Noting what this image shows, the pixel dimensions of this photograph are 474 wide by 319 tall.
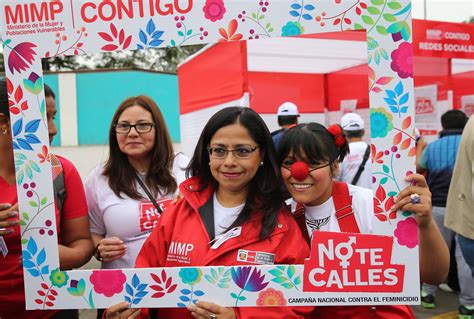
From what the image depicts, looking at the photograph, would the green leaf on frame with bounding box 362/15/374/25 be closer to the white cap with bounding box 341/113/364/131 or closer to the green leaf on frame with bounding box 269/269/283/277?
the green leaf on frame with bounding box 269/269/283/277

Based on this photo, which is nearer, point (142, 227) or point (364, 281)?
point (364, 281)

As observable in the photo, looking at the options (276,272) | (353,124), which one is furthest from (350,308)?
(353,124)

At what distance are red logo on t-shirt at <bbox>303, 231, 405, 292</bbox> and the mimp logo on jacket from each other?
16.3 inches


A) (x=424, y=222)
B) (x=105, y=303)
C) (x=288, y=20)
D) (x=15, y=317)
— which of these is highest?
(x=288, y=20)

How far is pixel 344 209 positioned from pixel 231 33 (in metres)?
0.74

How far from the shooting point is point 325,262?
59.7 inches

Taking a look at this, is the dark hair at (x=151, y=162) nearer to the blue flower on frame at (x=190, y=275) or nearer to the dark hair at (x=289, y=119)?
the blue flower on frame at (x=190, y=275)

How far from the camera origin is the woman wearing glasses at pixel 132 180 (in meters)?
2.06

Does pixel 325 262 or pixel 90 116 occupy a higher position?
pixel 90 116

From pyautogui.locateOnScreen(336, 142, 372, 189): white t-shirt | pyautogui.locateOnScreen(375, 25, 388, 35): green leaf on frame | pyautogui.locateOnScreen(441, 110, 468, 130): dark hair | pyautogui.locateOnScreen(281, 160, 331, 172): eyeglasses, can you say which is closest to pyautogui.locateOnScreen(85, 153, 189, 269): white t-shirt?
pyautogui.locateOnScreen(281, 160, 331, 172): eyeglasses

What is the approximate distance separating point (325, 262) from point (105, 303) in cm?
79

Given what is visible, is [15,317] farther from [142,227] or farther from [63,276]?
[142,227]

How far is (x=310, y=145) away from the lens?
163cm

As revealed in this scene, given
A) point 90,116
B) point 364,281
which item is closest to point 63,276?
point 364,281
